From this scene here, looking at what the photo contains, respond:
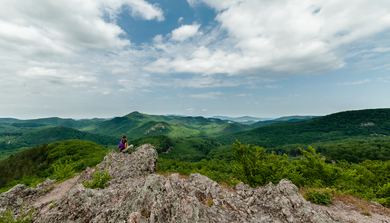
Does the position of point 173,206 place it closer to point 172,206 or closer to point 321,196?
point 172,206

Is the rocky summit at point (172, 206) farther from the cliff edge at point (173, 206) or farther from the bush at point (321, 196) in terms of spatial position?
the bush at point (321, 196)

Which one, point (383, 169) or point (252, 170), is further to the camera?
point (383, 169)

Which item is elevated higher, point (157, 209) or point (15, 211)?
point (157, 209)

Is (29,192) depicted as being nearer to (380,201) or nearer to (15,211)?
(15,211)

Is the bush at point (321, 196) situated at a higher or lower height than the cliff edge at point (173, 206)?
lower

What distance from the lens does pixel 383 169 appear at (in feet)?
99.0

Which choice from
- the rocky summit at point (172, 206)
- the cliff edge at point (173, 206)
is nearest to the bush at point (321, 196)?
the rocky summit at point (172, 206)

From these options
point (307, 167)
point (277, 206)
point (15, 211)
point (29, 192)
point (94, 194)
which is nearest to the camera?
point (277, 206)

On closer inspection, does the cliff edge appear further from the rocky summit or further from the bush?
the bush

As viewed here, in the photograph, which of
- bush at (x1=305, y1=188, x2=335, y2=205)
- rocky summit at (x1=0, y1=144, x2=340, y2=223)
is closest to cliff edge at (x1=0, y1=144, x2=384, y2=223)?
rocky summit at (x1=0, y1=144, x2=340, y2=223)

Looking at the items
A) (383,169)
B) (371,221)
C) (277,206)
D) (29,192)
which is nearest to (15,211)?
(29,192)

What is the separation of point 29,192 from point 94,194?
13.3 metres

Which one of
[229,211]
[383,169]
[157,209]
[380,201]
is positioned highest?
[157,209]

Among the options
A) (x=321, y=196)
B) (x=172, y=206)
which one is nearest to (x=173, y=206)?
(x=172, y=206)
